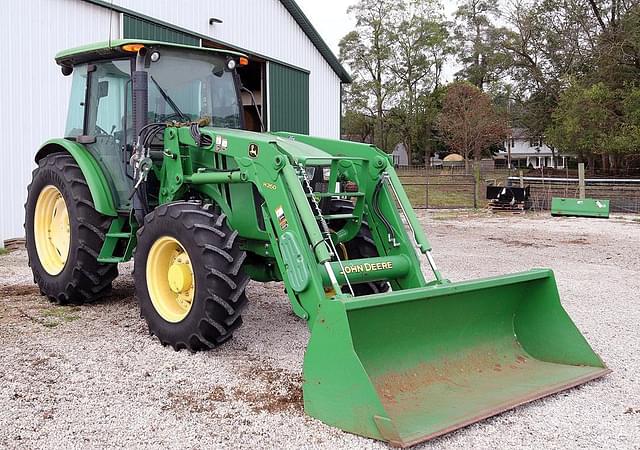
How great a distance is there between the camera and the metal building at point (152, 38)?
10719 millimetres

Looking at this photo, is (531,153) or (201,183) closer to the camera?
(201,183)

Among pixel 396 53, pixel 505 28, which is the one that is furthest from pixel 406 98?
pixel 505 28

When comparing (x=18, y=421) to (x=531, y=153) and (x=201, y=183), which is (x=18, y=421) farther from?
(x=531, y=153)

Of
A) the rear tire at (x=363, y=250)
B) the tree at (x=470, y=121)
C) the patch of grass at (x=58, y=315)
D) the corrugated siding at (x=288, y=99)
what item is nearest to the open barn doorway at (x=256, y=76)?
the corrugated siding at (x=288, y=99)

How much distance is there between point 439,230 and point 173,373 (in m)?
10.9

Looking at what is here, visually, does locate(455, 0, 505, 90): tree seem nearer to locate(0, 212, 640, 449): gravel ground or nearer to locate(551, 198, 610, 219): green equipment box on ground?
locate(551, 198, 610, 219): green equipment box on ground

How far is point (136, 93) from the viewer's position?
576 cm

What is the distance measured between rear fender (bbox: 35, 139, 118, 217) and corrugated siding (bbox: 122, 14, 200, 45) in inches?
251

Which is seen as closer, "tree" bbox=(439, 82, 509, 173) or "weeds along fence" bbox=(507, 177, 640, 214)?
"weeds along fence" bbox=(507, 177, 640, 214)

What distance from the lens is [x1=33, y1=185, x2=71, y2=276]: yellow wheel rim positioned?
6.86 meters

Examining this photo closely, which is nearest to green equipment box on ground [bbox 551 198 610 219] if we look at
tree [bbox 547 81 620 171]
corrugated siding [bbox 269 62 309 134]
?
corrugated siding [bbox 269 62 309 134]

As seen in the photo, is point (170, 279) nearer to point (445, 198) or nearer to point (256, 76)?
point (256, 76)

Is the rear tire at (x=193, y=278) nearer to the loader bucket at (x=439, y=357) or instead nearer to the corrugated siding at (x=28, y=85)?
the loader bucket at (x=439, y=357)

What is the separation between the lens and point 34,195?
22.6 feet
